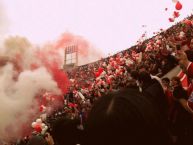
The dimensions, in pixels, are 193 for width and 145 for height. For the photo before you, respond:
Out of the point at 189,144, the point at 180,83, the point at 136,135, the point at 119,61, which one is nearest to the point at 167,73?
the point at 180,83

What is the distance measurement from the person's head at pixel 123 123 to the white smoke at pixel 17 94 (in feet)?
61.5

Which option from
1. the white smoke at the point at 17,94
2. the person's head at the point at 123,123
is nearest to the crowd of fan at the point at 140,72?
the person's head at the point at 123,123

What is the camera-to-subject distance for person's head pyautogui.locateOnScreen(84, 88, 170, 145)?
1.26m

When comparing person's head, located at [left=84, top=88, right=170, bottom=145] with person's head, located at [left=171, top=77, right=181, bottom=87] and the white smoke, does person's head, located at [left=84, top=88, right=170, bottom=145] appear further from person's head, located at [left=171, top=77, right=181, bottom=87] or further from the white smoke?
the white smoke

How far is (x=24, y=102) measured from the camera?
72.9 ft

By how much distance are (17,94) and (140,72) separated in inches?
808

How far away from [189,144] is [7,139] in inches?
718

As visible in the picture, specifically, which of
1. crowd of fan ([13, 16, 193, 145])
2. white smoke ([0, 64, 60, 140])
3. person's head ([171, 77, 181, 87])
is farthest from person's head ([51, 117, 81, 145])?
white smoke ([0, 64, 60, 140])

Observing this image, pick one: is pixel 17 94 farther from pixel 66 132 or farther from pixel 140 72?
pixel 66 132

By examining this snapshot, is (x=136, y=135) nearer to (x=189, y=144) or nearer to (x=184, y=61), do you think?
(x=189, y=144)

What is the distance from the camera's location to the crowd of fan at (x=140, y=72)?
255 cm

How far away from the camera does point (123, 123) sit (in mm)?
1256

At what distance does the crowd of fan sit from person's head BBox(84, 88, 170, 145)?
126mm

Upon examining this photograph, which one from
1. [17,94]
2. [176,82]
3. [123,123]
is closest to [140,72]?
[176,82]
